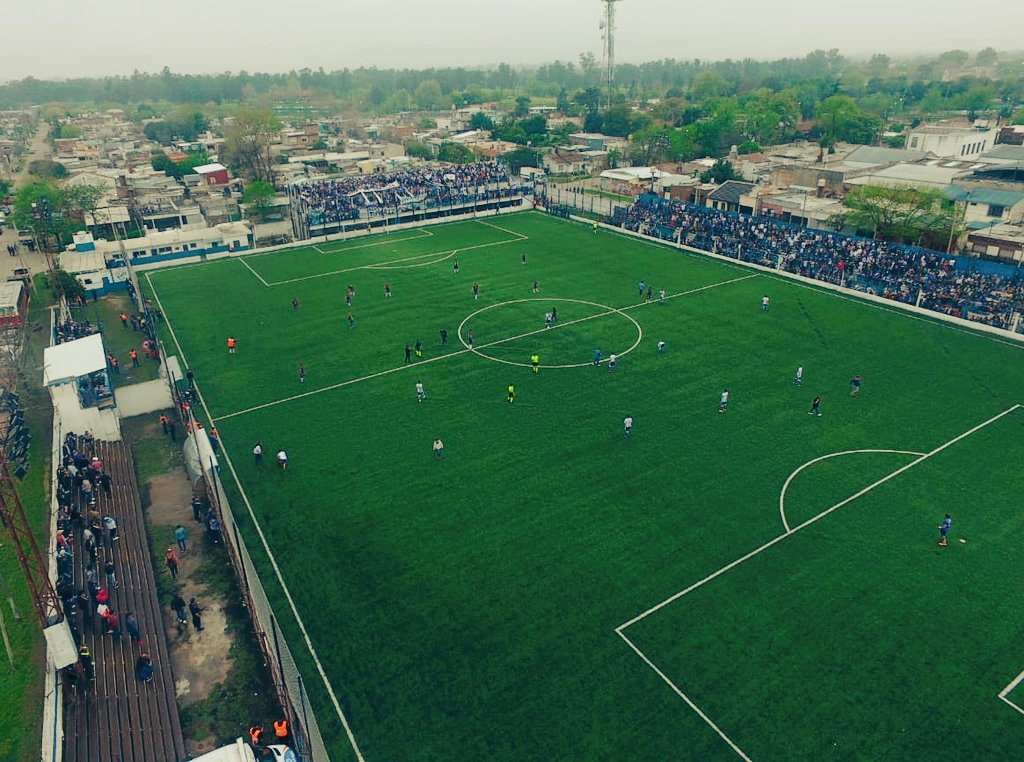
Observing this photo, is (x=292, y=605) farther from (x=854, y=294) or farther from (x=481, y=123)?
(x=481, y=123)

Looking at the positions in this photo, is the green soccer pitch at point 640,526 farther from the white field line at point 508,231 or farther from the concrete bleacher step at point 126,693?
the white field line at point 508,231

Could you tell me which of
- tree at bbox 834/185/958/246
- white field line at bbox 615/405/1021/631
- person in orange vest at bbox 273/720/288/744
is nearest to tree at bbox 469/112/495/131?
tree at bbox 834/185/958/246

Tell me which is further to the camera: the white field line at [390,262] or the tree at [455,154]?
the tree at [455,154]

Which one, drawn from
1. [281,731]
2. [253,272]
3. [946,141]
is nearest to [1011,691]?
[281,731]

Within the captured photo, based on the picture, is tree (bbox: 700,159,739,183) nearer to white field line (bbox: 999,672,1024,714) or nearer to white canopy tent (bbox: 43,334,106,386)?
white canopy tent (bbox: 43,334,106,386)

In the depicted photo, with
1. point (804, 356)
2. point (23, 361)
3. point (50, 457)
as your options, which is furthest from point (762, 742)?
point (23, 361)

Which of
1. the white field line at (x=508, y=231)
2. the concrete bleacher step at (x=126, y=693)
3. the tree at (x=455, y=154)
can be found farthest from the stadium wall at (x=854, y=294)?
the tree at (x=455, y=154)
